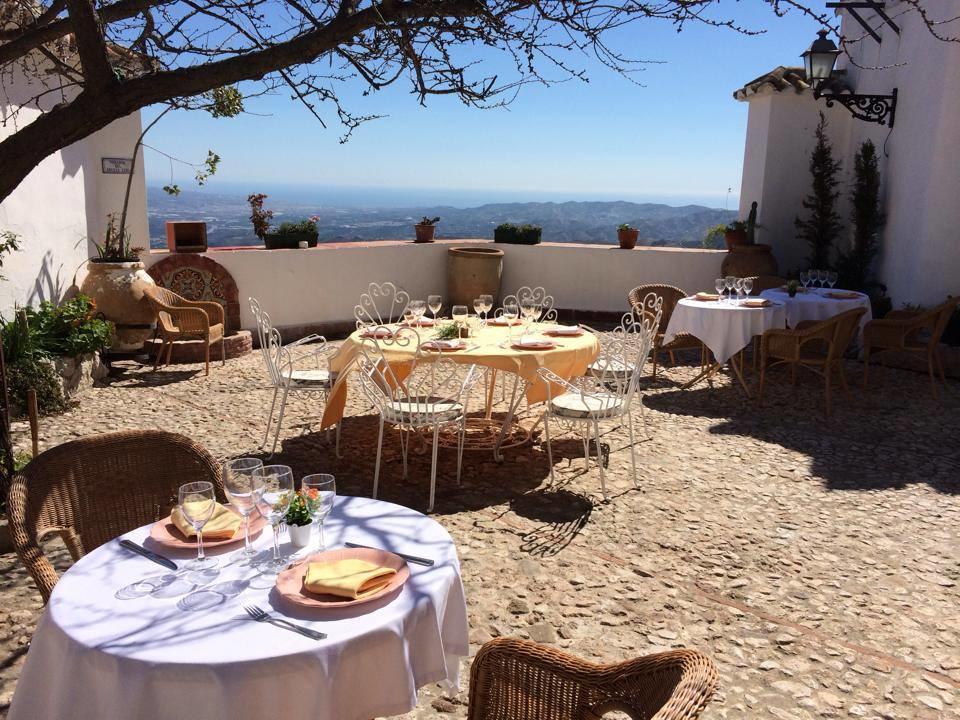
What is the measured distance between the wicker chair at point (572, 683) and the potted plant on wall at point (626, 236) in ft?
28.8

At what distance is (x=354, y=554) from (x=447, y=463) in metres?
3.12

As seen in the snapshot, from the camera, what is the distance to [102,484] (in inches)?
92.1

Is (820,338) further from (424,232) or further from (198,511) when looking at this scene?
(424,232)

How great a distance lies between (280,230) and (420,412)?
5570mm

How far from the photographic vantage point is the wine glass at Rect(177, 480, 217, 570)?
1.71 meters

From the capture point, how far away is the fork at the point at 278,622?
1.45 metres

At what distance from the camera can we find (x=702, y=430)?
561cm

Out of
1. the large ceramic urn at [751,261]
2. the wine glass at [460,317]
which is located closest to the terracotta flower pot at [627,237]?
the large ceramic urn at [751,261]

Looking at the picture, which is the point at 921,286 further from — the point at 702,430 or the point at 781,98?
the point at 702,430

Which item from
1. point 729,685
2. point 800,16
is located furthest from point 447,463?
point 800,16

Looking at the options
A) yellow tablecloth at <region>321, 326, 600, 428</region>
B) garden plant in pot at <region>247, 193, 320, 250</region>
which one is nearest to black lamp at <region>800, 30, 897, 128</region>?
→ yellow tablecloth at <region>321, 326, 600, 428</region>

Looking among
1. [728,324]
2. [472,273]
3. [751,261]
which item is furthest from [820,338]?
[472,273]

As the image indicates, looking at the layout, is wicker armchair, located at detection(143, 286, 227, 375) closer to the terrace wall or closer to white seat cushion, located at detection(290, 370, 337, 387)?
the terrace wall

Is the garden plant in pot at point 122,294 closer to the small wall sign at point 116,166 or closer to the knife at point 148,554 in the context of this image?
the small wall sign at point 116,166
